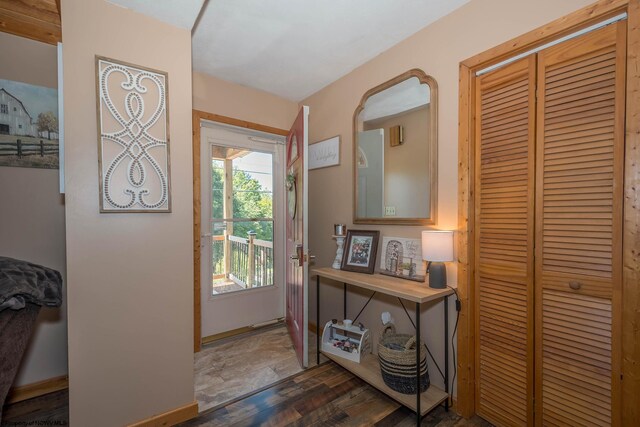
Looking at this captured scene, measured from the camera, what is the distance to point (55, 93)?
6.57ft


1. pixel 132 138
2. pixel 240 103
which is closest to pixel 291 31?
pixel 240 103

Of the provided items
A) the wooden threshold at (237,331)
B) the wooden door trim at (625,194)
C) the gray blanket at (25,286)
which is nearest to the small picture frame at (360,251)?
the wooden door trim at (625,194)

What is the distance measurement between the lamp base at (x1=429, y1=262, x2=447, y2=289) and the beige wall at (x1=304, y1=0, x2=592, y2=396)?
8cm

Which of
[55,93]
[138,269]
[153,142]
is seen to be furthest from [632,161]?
[55,93]

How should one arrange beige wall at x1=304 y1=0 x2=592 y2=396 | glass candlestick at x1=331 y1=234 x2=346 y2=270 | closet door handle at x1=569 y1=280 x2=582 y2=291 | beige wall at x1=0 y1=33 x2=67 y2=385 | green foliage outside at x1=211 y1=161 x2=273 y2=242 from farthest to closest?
green foliage outside at x1=211 y1=161 x2=273 y2=242, glass candlestick at x1=331 y1=234 x2=346 y2=270, beige wall at x1=0 y1=33 x2=67 y2=385, beige wall at x1=304 y1=0 x2=592 y2=396, closet door handle at x1=569 y1=280 x2=582 y2=291

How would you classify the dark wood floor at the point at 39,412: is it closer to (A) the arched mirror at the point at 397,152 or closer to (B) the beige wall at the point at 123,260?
(B) the beige wall at the point at 123,260

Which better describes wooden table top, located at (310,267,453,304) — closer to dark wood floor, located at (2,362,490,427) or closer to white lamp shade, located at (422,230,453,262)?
white lamp shade, located at (422,230,453,262)

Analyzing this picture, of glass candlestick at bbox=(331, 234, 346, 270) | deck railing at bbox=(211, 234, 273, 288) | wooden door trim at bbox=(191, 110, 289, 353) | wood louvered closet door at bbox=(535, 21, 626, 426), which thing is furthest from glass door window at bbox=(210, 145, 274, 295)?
wood louvered closet door at bbox=(535, 21, 626, 426)

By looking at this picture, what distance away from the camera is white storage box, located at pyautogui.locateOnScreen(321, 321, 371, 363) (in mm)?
2215

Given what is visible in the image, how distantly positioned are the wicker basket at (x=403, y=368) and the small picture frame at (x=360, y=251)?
0.58m

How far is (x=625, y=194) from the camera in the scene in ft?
3.97

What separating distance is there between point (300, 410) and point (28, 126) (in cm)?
263

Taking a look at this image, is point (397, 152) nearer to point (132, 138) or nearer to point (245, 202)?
point (245, 202)

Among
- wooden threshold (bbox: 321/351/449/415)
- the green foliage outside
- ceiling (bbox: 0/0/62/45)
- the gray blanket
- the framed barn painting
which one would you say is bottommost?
wooden threshold (bbox: 321/351/449/415)
